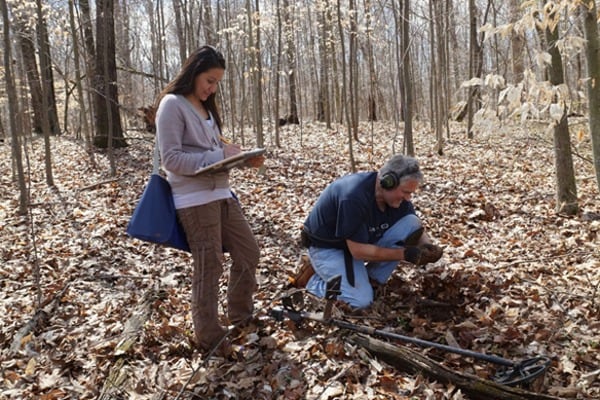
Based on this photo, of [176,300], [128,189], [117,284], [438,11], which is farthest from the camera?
[438,11]

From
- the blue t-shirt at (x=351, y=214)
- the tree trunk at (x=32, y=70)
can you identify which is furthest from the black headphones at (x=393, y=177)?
the tree trunk at (x=32, y=70)

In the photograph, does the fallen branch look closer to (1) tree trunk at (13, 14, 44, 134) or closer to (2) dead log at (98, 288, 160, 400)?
(2) dead log at (98, 288, 160, 400)

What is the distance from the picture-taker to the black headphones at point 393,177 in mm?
3430

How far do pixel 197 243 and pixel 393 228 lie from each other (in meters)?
1.66

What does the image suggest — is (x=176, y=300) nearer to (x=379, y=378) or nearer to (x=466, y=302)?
(x=379, y=378)

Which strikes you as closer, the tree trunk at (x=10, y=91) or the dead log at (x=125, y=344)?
the dead log at (x=125, y=344)

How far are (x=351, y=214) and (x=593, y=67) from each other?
1744 mm

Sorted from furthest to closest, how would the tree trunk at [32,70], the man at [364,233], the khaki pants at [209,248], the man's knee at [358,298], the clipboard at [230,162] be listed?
1. the tree trunk at [32,70]
2. the man's knee at [358,298]
3. the man at [364,233]
4. the khaki pants at [209,248]
5. the clipboard at [230,162]

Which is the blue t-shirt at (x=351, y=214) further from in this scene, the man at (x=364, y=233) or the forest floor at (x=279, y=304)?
the forest floor at (x=279, y=304)

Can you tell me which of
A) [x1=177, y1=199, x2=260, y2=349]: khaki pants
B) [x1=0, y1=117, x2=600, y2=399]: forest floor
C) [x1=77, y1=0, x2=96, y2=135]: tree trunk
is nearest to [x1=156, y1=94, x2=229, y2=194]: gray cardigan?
[x1=177, y1=199, x2=260, y2=349]: khaki pants

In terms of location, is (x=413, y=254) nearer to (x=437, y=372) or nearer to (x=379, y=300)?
(x=379, y=300)

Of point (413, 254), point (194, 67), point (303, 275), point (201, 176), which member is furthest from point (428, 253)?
point (194, 67)

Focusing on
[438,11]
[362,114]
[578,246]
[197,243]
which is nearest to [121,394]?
[197,243]

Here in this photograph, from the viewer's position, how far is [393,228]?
13.1 ft
